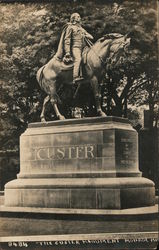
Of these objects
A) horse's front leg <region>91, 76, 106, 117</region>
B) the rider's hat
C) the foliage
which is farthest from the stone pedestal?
the rider's hat

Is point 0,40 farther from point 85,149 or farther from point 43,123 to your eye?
point 85,149

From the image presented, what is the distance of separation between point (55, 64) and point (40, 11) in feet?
3.09

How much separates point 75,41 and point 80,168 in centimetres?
218

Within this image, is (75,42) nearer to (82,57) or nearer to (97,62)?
(82,57)

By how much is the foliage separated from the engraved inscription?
1.49 ft

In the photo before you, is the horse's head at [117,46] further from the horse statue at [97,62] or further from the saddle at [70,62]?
the saddle at [70,62]

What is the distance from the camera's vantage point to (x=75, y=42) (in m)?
8.52

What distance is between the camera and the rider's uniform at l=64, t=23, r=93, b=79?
8.47 meters

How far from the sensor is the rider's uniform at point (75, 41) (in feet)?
27.8

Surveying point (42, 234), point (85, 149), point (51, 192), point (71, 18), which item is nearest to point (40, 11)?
point (71, 18)

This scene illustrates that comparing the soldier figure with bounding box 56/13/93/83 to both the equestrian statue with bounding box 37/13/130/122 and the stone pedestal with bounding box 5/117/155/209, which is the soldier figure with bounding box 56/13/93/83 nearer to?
the equestrian statue with bounding box 37/13/130/122

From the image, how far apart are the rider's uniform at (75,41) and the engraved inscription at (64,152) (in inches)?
48.8

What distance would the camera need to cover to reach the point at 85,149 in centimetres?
831

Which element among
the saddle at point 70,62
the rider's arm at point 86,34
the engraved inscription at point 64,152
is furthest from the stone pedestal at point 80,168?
the rider's arm at point 86,34
